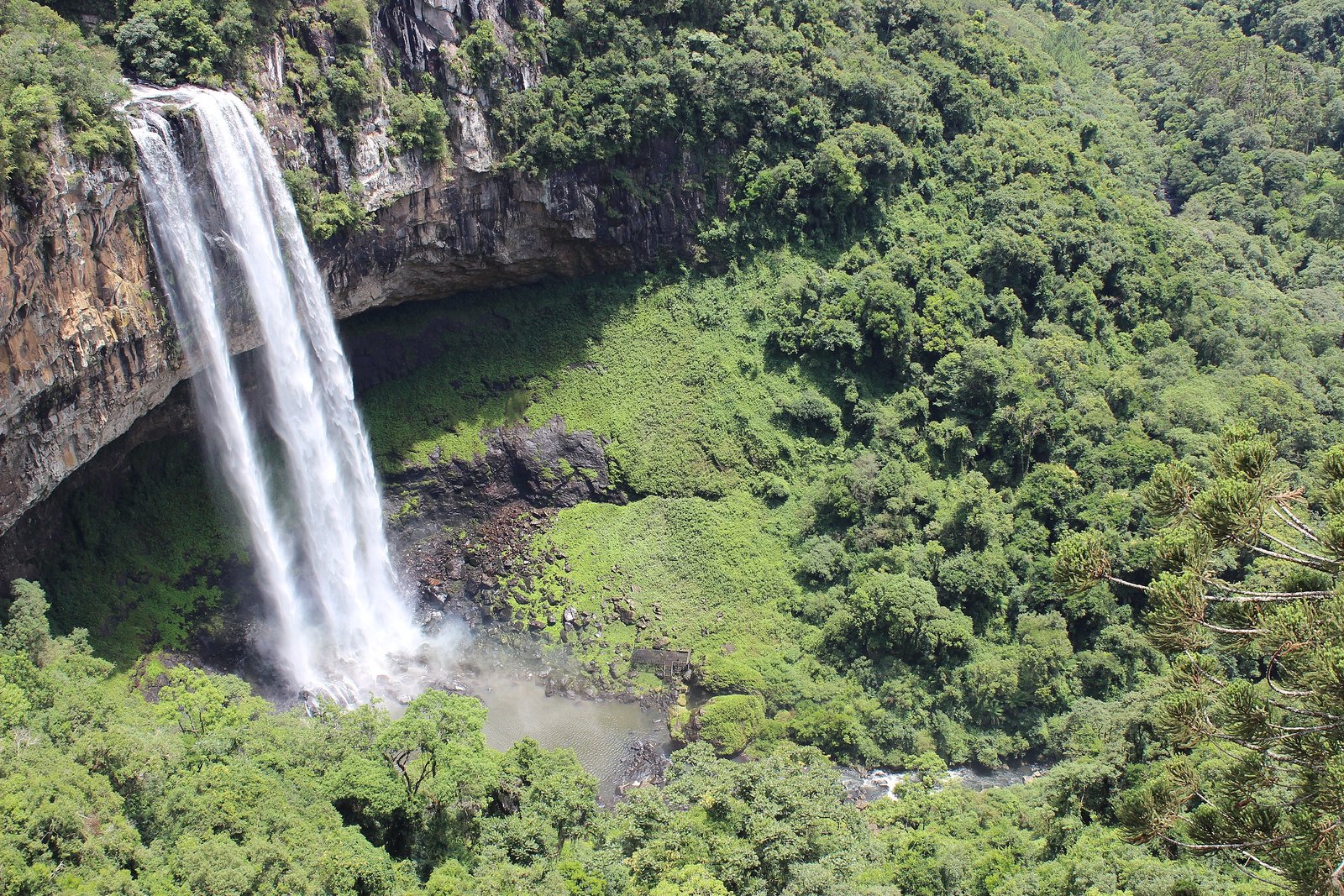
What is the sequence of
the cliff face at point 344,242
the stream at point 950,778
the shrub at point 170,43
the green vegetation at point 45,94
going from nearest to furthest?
the green vegetation at point 45,94
the cliff face at point 344,242
the shrub at point 170,43
the stream at point 950,778

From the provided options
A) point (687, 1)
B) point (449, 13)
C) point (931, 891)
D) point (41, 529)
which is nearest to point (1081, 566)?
point (931, 891)

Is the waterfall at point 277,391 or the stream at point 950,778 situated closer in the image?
the waterfall at point 277,391

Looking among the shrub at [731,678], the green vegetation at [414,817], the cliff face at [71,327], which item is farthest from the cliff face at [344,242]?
the shrub at [731,678]

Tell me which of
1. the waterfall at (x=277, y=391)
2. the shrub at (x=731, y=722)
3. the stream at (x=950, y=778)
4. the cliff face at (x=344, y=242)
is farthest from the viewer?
the shrub at (x=731, y=722)

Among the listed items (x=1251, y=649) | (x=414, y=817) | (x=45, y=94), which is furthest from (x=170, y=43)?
(x=1251, y=649)

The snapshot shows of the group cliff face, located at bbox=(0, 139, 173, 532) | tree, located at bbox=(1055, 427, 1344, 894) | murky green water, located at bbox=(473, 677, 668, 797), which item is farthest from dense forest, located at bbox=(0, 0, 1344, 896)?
murky green water, located at bbox=(473, 677, 668, 797)

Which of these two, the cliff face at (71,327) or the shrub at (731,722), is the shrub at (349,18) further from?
the shrub at (731,722)
